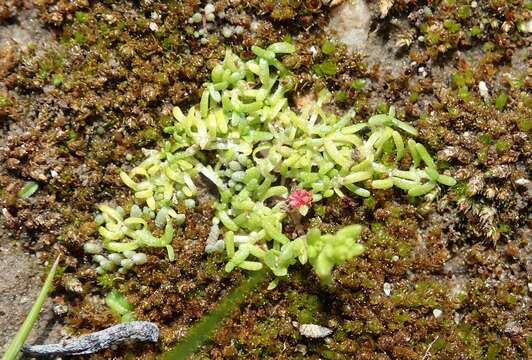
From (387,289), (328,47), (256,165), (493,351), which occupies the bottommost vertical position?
(493,351)

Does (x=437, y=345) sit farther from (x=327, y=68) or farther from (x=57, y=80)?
(x=57, y=80)

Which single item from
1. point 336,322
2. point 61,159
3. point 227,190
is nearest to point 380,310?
point 336,322

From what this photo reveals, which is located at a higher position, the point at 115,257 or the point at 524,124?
the point at 524,124

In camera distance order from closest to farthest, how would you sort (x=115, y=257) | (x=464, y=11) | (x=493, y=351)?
(x=115, y=257) < (x=493, y=351) < (x=464, y=11)

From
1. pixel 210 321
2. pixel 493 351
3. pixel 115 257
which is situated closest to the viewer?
pixel 210 321

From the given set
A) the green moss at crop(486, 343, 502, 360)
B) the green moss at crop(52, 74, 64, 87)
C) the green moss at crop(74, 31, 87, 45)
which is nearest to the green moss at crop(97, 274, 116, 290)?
the green moss at crop(52, 74, 64, 87)

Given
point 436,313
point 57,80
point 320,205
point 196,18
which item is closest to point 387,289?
point 436,313

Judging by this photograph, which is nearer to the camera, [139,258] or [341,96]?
[139,258]

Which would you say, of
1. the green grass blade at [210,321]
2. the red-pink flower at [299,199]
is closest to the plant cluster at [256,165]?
the red-pink flower at [299,199]

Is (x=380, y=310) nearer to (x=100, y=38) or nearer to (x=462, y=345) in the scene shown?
(x=462, y=345)
